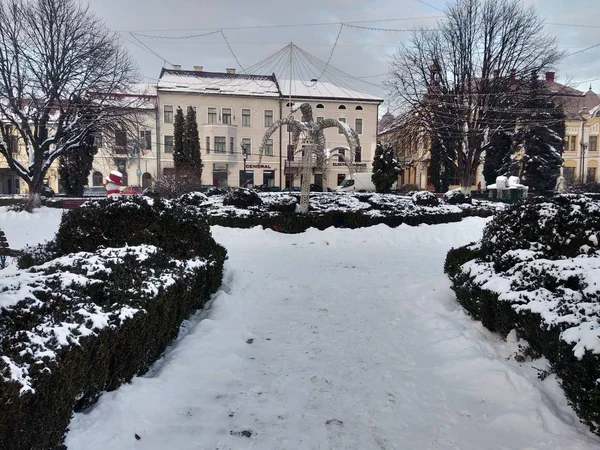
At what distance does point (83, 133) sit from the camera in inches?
937

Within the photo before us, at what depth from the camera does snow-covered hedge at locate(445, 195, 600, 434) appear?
2781 millimetres

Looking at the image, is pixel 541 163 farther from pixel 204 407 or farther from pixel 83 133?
pixel 204 407

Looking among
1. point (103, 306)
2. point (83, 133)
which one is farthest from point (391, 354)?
point (83, 133)

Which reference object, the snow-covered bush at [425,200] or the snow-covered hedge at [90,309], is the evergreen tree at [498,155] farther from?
the snow-covered hedge at [90,309]

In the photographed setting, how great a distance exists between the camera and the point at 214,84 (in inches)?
1892

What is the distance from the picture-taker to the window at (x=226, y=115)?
48969 mm

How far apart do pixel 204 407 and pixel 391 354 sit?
2.08 meters

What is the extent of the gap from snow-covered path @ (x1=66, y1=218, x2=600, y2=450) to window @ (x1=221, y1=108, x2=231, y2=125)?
4476cm

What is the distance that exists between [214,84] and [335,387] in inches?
1908

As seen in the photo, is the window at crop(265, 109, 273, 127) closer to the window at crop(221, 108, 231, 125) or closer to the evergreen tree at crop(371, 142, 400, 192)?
the window at crop(221, 108, 231, 125)

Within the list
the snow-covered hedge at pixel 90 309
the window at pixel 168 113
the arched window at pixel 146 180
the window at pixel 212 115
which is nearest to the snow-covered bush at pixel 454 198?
the snow-covered hedge at pixel 90 309

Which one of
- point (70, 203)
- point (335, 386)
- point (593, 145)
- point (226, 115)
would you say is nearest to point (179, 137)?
point (226, 115)

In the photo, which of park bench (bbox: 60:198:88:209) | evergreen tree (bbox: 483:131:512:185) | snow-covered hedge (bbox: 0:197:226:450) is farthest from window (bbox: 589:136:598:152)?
snow-covered hedge (bbox: 0:197:226:450)

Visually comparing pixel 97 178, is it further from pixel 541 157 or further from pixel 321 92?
pixel 541 157
